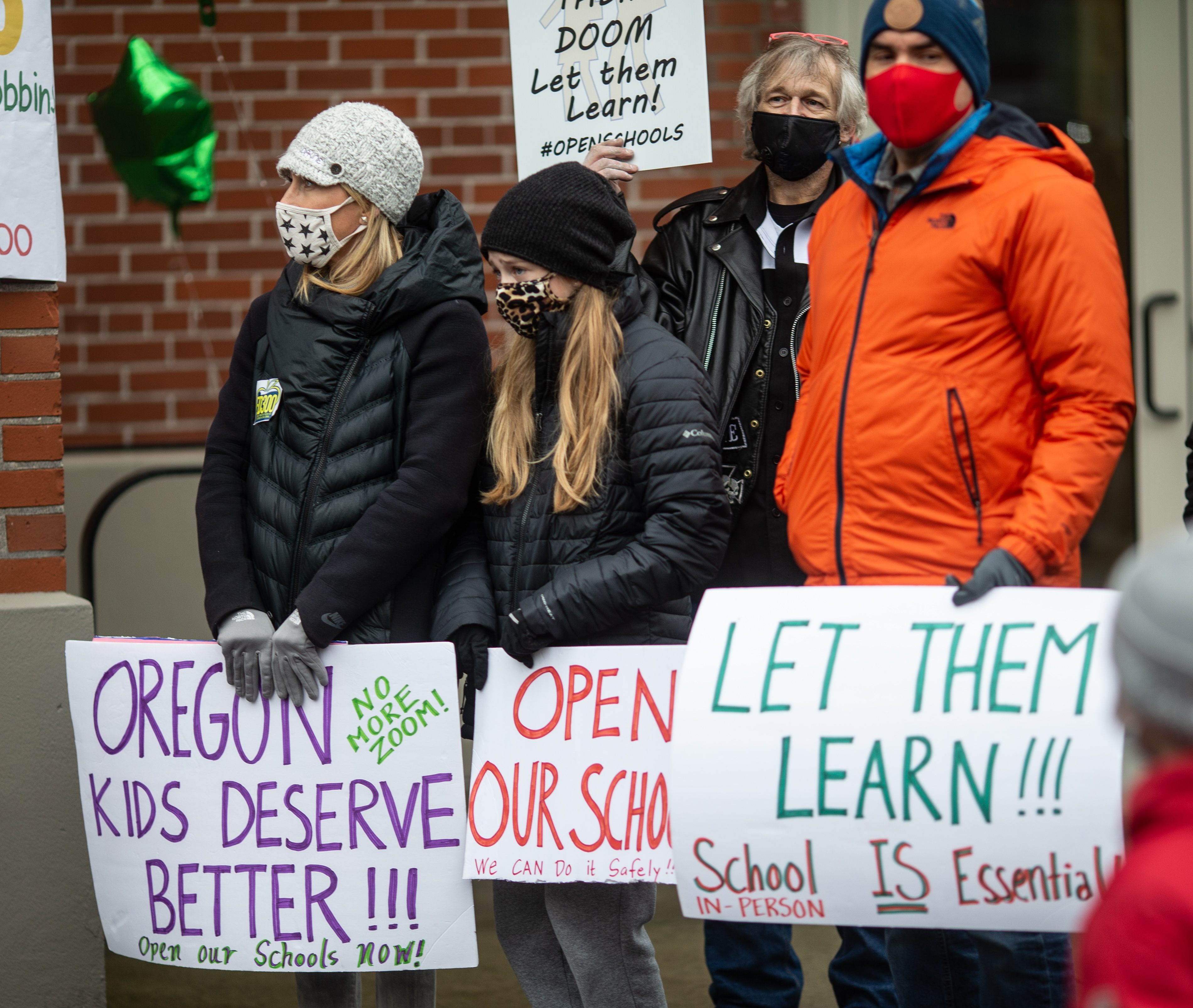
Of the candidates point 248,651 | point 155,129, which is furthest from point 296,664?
point 155,129

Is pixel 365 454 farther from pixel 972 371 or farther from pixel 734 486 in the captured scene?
pixel 972 371

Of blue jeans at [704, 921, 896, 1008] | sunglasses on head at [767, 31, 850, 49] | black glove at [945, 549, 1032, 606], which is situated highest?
sunglasses on head at [767, 31, 850, 49]

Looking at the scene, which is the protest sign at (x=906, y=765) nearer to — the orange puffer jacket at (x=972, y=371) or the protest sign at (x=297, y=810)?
the orange puffer jacket at (x=972, y=371)

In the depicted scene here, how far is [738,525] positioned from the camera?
3057 millimetres

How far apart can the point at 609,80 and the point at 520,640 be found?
142 cm

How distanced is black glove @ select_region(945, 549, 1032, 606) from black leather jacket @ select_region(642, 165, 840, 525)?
0.82 metres

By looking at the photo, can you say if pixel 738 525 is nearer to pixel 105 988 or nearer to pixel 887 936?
pixel 887 936

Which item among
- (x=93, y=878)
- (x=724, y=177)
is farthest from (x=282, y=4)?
(x=93, y=878)

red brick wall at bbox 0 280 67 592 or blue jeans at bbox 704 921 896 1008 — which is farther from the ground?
red brick wall at bbox 0 280 67 592

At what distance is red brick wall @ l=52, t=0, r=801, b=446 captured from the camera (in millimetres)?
4887

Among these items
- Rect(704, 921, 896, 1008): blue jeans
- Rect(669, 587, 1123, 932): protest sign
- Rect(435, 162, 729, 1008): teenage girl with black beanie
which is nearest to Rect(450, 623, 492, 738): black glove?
Rect(435, 162, 729, 1008): teenage girl with black beanie

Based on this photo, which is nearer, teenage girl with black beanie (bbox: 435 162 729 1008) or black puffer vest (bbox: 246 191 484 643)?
teenage girl with black beanie (bbox: 435 162 729 1008)

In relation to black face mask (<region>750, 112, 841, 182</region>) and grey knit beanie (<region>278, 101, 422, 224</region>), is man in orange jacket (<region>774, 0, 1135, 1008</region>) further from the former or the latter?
grey knit beanie (<region>278, 101, 422, 224</region>)

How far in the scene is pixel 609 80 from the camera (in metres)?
3.36
